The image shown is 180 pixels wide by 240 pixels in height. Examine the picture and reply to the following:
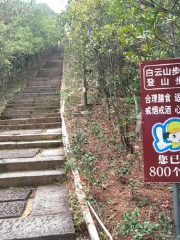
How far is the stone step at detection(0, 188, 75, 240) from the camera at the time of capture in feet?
10.7

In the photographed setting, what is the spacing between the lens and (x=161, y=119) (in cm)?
255

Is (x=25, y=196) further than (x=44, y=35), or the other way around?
(x=44, y=35)

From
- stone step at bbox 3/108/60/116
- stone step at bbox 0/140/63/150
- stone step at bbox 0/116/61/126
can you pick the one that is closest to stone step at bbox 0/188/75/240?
stone step at bbox 0/140/63/150

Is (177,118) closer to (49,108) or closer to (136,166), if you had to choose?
(136,166)

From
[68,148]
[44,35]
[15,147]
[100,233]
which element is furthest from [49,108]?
[44,35]

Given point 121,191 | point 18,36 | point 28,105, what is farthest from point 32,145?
point 18,36

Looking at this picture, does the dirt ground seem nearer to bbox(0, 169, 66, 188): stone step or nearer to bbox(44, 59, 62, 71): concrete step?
bbox(0, 169, 66, 188): stone step

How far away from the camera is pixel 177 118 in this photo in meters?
2.52

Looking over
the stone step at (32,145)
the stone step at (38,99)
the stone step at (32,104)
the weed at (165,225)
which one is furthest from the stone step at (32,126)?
the weed at (165,225)

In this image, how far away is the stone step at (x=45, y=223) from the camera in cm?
326

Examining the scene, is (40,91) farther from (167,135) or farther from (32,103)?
(167,135)

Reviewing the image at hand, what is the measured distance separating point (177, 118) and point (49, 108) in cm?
827

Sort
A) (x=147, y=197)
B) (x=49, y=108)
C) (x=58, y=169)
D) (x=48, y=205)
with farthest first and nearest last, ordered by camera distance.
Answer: (x=49, y=108) < (x=58, y=169) < (x=48, y=205) < (x=147, y=197)

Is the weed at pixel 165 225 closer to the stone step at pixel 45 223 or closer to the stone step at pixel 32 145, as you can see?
the stone step at pixel 45 223
